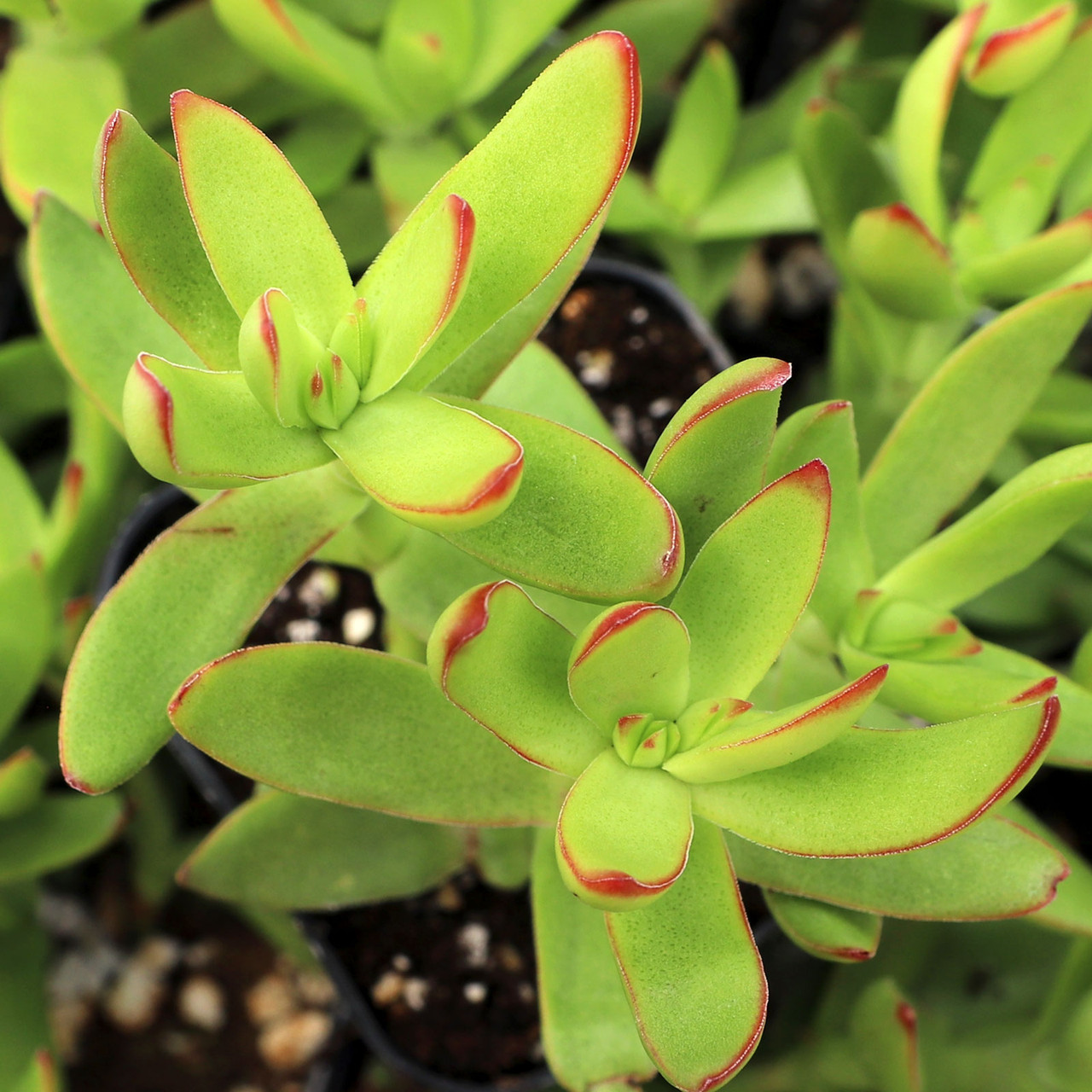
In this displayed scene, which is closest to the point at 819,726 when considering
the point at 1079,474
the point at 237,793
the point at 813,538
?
the point at 813,538

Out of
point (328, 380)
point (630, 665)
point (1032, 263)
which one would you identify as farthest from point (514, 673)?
point (1032, 263)

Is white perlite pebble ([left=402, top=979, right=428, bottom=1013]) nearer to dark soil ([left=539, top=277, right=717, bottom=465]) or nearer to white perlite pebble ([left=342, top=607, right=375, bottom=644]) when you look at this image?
white perlite pebble ([left=342, top=607, right=375, bottom=644])

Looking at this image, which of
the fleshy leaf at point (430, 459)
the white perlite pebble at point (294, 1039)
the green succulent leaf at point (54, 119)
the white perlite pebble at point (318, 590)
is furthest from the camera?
the white perlite pebble at point (294, 1039)

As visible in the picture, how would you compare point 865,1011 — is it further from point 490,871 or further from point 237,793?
point 237,793

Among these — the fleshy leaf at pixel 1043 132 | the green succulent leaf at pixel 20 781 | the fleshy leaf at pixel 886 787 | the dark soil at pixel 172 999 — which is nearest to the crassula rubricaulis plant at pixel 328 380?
the fleshy leaf at pixel 886 787

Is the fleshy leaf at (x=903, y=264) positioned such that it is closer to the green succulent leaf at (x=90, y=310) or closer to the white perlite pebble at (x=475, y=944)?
the green succulent leaf at (x=90, y=310)
